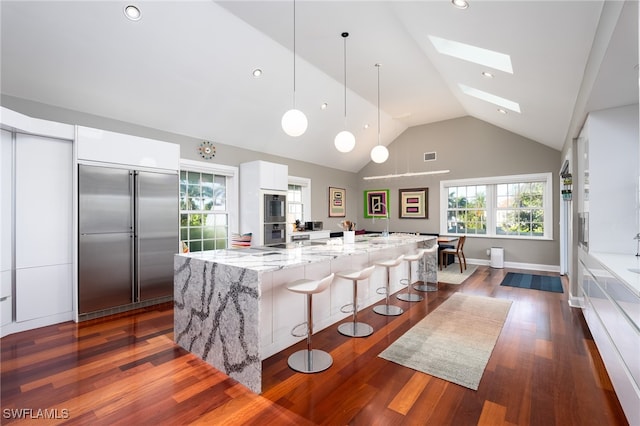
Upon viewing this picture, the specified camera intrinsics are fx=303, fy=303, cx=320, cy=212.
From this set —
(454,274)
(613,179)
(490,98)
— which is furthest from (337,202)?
(613,179)

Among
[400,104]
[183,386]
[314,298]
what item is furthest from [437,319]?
[400,104]

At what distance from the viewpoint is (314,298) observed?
3271mm

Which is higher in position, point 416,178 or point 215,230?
point 416,178

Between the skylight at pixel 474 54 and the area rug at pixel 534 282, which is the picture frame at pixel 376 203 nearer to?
the area rug at pixel 534 282

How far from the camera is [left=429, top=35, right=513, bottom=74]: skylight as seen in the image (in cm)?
328

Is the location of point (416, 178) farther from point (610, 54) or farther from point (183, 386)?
point (183, 386)

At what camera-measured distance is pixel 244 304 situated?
229 cm

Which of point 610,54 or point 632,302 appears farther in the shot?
point 610,54

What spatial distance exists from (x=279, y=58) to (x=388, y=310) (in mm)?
3787

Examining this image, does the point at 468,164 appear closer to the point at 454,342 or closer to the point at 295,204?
the point at 295,204

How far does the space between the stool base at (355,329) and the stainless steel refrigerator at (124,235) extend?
8.63 ft

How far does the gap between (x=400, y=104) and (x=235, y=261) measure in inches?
209

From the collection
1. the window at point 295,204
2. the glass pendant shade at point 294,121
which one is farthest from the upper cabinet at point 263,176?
the glass pendant shade at point 294,121

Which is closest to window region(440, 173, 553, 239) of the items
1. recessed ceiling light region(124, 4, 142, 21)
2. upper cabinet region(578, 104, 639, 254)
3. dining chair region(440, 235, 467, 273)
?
dining chair region(440, 235, 467, 273)
